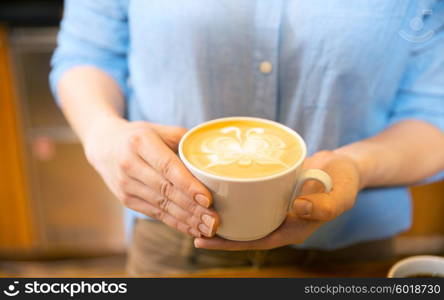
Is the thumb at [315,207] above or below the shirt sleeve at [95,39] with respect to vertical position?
below

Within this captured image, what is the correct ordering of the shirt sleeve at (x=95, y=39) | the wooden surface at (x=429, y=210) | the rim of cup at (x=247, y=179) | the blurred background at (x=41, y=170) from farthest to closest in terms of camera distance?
1. the blurred background at (x=41, y=170)
2. the wooden surface at (x=429, y=210)
3. the shirt sleeve at (x=95, y=39)
4. the rim of cup at (x=247, y=179)

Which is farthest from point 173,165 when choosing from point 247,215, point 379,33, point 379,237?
point 379,237

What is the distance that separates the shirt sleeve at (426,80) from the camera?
1.22 feet

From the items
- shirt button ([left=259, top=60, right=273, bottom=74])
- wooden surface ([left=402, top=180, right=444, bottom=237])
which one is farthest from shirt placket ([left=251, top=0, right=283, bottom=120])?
Result: wooden surface ([left=402, top=180, right=444, bottom=237])

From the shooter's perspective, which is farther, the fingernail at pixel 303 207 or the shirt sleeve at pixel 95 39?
the shirt sleeve at pixel 95 39

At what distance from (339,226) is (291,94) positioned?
0.57 ft

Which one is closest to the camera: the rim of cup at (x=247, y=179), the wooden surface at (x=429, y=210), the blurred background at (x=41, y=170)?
the rim of cup at (x=247, y=179)

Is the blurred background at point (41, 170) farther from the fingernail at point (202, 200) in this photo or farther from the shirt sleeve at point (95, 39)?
the fingernail at point (202, 200)

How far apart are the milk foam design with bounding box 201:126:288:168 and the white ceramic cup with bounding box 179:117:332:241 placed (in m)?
0.01

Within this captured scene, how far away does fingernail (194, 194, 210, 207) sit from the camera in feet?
1.11

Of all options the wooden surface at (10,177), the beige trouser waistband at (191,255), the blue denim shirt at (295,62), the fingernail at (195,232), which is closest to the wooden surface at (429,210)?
the beige trouser waistband at (191,255)

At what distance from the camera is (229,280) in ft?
1.34

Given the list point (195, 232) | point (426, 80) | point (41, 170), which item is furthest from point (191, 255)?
point (41, 170)

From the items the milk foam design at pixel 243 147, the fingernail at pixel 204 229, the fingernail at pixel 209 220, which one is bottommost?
the fingernail at pixel 204 229
